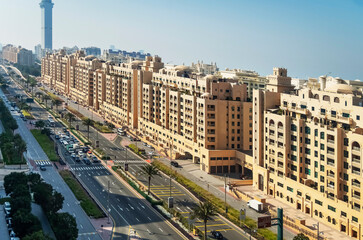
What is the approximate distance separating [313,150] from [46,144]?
78700 mm

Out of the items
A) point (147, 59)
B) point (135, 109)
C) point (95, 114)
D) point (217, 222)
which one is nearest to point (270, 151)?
point (217, 222)

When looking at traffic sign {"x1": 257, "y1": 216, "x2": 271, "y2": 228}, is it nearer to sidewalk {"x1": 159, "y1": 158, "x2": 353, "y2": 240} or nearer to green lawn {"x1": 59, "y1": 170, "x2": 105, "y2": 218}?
sidewalk {"x1": 159, "y1": 158, "x2": 353, "y2": 240}

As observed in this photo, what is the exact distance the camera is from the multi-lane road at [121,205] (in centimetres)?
6625

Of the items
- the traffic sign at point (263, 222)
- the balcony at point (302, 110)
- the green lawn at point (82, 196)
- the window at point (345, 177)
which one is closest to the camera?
the traffic sign at point (263, 222)

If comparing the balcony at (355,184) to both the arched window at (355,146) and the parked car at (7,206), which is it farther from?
the parked car at (7,206)

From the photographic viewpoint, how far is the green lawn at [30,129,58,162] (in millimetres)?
112363

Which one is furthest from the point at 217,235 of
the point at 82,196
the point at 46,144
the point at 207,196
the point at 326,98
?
the point at 46,144

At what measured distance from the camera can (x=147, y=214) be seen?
→ 7425 centimetres

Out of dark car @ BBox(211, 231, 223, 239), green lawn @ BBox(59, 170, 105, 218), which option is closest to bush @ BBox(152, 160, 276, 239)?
dark car @ BBox(211, 231, 223, 239)

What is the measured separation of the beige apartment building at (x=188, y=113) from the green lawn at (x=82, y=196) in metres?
29.9

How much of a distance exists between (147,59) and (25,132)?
47530 mm

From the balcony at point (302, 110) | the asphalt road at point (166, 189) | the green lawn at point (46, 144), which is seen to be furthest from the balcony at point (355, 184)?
the green lawn at point (46, 144)

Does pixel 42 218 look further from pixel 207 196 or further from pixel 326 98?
pixel 326 98

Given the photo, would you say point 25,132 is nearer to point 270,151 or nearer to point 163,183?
point 163,183
